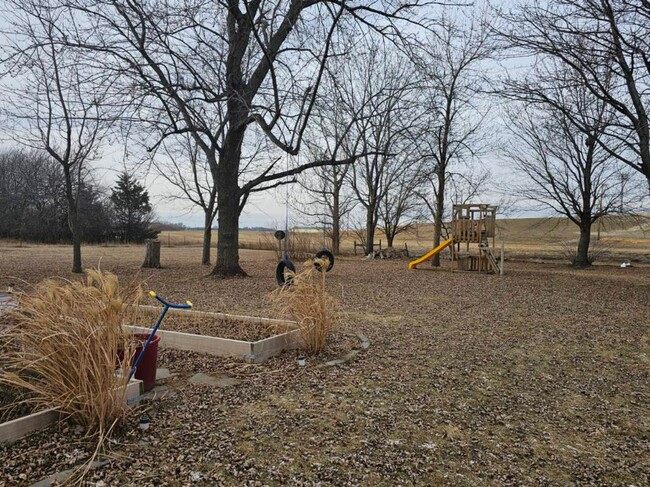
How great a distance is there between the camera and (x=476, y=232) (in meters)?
13.4

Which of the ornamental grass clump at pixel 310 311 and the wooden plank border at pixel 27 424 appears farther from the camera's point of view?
the ornamental grass clump at pixel 310 311

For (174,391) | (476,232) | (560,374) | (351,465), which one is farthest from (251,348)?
(476,232)

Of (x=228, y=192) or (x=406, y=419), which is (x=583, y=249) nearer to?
(x=228, y=192)

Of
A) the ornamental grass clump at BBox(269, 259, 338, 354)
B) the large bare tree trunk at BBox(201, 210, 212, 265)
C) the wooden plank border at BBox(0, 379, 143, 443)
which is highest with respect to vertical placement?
the large bare tree trunk at BBox(201, 210, 212, 265)

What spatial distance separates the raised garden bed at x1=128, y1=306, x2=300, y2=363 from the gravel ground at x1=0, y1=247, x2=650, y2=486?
0.15 metres

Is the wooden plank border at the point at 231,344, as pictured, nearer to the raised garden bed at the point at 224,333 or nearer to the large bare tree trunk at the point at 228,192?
the raised garden bed at the point at 224,333

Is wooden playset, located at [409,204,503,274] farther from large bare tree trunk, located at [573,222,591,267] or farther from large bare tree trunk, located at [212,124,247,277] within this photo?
large bare tree trunk, located at [212,124,247,277]

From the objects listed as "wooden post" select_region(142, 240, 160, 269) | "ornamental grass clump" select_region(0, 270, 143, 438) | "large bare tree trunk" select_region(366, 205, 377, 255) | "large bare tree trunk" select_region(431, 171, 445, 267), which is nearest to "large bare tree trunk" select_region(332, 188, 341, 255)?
"large bare tree trunk" select_region(366, 205, 377, 255)

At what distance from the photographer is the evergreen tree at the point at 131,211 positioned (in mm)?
34750

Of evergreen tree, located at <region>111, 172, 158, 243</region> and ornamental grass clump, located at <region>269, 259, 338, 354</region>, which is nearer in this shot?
ornamental grass clump, located at <region>269, 259, 338, 354</region>

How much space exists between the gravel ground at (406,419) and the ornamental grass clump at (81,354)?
14 cm

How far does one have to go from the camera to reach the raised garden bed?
402 centimetres

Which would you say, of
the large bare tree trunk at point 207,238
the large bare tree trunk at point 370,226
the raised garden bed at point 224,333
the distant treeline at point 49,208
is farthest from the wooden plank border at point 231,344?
the distant treeline at point 49,208

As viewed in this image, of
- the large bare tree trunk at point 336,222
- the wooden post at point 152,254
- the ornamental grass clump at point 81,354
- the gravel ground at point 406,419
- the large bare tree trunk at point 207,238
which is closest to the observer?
the gravel ground at point 406,419
